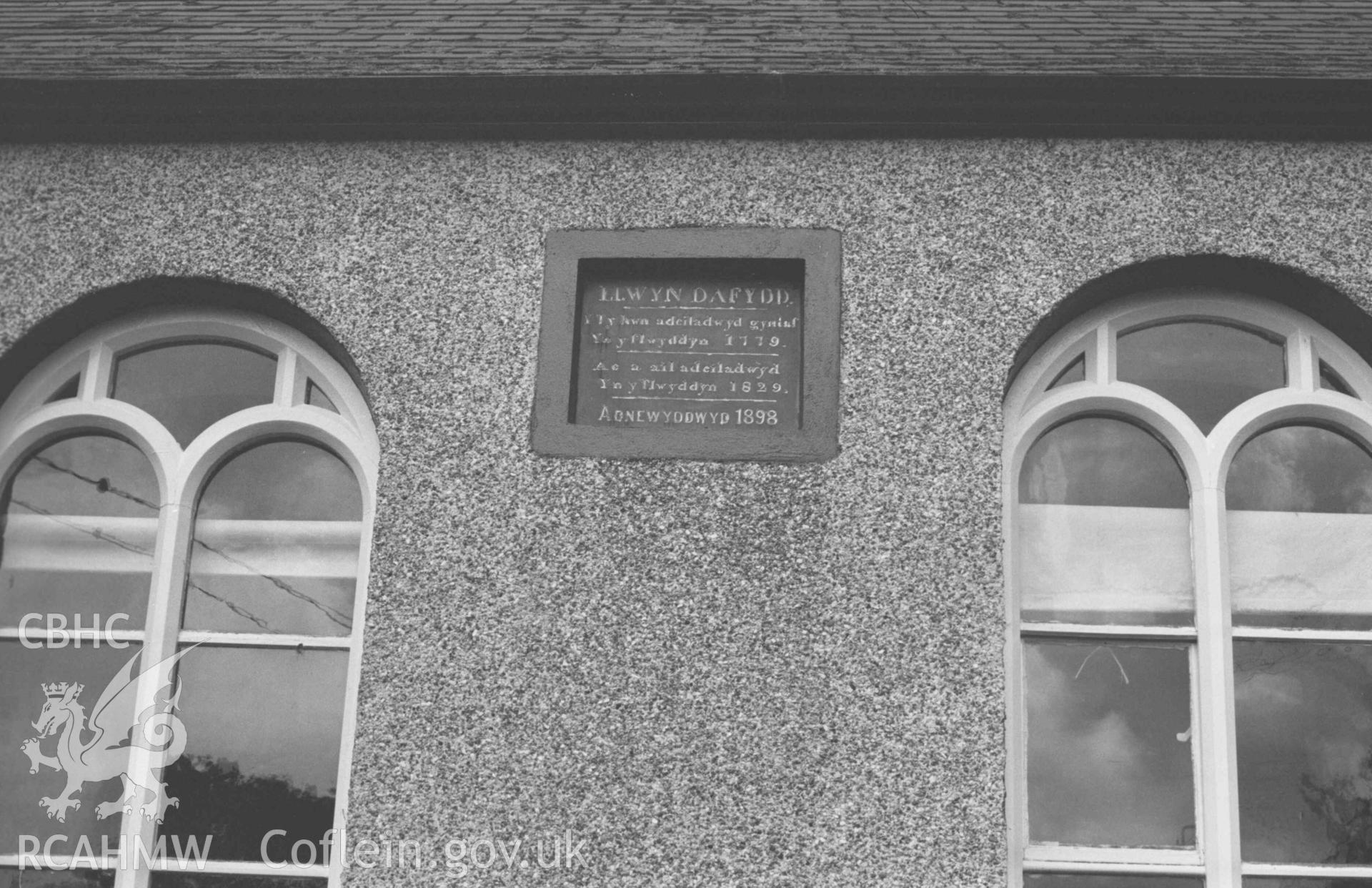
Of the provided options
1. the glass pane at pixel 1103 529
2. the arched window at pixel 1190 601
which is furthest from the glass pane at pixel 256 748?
the glass pane at pixel 1103 529

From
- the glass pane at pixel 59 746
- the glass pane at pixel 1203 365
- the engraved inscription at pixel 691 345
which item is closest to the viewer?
the glass pane at pixel 59 746

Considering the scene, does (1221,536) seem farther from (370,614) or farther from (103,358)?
(103,358)

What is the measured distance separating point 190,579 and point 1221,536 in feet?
11.9

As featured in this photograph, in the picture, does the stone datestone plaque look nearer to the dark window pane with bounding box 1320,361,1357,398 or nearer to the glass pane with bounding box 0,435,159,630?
the glass pane with bounding box 0,435,159,630

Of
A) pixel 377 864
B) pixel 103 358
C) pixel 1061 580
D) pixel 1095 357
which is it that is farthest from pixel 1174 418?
pixel 103 358

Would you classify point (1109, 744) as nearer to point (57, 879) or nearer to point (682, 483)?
point (682, 483)

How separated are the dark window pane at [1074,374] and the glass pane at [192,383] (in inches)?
113

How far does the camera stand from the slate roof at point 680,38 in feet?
18.2

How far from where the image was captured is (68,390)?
5.68 metres

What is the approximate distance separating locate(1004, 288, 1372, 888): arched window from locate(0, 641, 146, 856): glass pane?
3034mm

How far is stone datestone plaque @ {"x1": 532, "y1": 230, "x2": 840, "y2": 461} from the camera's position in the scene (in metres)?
5.18

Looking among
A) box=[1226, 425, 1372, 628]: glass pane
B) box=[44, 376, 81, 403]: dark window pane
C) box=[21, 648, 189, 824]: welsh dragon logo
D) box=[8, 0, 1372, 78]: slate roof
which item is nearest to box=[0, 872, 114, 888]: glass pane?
box=[21, 648, 189, 824]: welsh dragon logo

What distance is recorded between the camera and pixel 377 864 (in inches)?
188

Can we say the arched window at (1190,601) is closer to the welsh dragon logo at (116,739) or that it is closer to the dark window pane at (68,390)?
the welsh dragon logo at (116,739)
